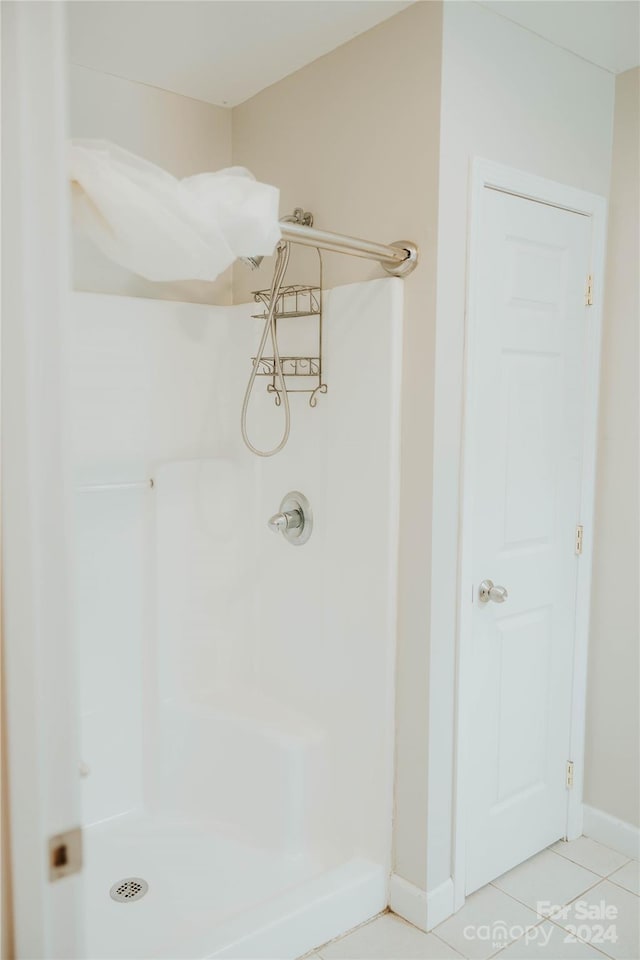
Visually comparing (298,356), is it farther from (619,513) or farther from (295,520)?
(619,513)

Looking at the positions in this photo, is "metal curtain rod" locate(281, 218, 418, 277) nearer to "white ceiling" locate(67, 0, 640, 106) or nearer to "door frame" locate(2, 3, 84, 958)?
"white ceiling" locate(67, 0, 640, 106)

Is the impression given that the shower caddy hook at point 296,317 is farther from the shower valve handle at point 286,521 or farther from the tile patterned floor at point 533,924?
the tile patterned floor at point 533,924

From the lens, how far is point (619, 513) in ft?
7.72

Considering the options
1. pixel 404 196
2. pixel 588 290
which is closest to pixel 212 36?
pixel 404 196

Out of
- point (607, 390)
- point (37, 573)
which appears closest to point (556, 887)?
point (607, 390)

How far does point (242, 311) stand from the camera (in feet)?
8.20

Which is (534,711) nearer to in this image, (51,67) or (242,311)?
(242,311)

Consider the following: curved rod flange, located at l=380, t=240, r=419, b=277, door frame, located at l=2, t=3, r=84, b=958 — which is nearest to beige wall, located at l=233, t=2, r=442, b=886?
curved rod flange, located at l=380, t=240, r=419, b=277

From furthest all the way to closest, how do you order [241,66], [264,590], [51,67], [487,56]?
1. [264,590]
2. [241,66]
3. [487,56]
4. [51,67]

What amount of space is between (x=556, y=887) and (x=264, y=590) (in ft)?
4.13

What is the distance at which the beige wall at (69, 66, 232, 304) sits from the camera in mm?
2256

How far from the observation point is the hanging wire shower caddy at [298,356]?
2.16 meters

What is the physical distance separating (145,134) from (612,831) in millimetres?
2730

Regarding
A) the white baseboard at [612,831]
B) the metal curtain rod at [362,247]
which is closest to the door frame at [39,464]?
the metal curtain rod at [362,247]
